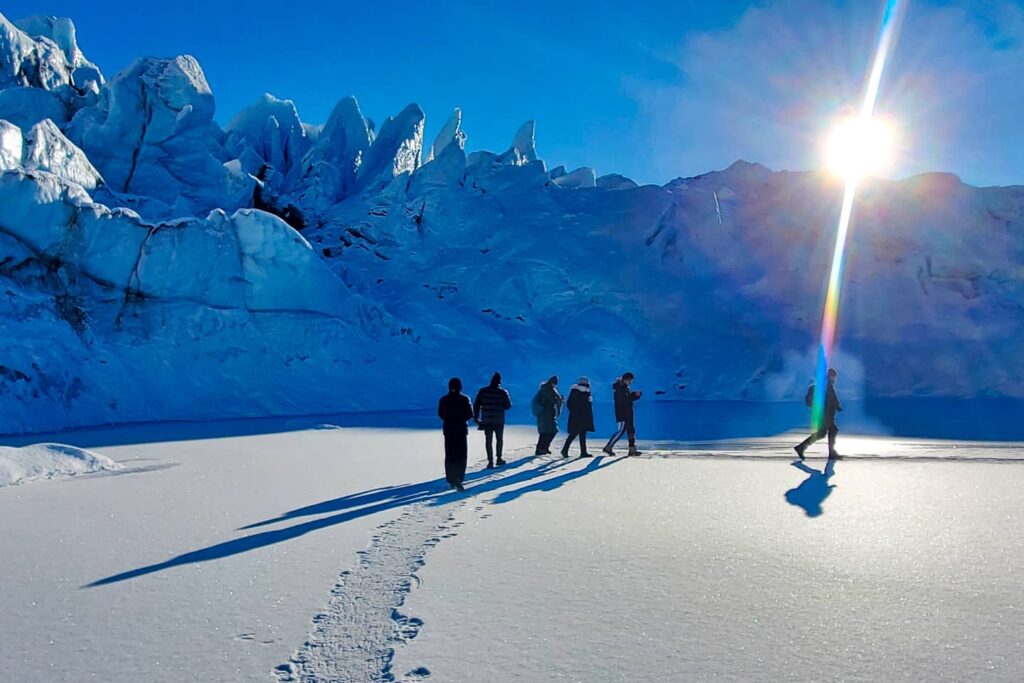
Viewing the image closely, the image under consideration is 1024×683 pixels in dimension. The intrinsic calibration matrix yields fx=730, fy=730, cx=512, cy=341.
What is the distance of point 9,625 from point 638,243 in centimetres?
3571

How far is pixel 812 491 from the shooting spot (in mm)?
Result: 7320

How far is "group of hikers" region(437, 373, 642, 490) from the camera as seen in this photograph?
7.66 metres

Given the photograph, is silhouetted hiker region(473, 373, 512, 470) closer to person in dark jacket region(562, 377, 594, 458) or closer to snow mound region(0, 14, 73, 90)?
person in dark jacket region(562, 377, 594, 458)

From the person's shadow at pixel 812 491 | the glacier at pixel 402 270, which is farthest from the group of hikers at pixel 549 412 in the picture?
the glacier at pixel 402 270

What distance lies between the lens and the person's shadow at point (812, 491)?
21.1 ft

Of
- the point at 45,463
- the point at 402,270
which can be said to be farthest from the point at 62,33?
the point at 45,463

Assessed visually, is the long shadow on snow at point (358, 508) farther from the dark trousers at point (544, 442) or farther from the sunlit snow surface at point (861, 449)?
the sunlit snow surface at point (861, 449)

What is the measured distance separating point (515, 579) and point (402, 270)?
3190cm

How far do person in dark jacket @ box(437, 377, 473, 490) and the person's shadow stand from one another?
3.20m

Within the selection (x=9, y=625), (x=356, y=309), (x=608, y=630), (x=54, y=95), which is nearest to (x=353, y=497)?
(x=9, y=625)

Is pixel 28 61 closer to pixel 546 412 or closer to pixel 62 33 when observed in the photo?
pixel 62 33

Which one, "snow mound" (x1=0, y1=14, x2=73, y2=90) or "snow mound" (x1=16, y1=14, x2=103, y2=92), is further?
"snow mound" (x1=16, y1=14, x2=103, y2=92)

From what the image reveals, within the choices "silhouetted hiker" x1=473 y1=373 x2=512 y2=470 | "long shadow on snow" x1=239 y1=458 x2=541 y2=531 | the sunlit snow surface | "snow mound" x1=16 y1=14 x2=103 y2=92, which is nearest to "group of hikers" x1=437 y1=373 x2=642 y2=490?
"silhouetted hiker" x1=473 y1=373 x2=512 y2=470

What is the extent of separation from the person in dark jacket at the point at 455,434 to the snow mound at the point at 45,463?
15.4 feet
